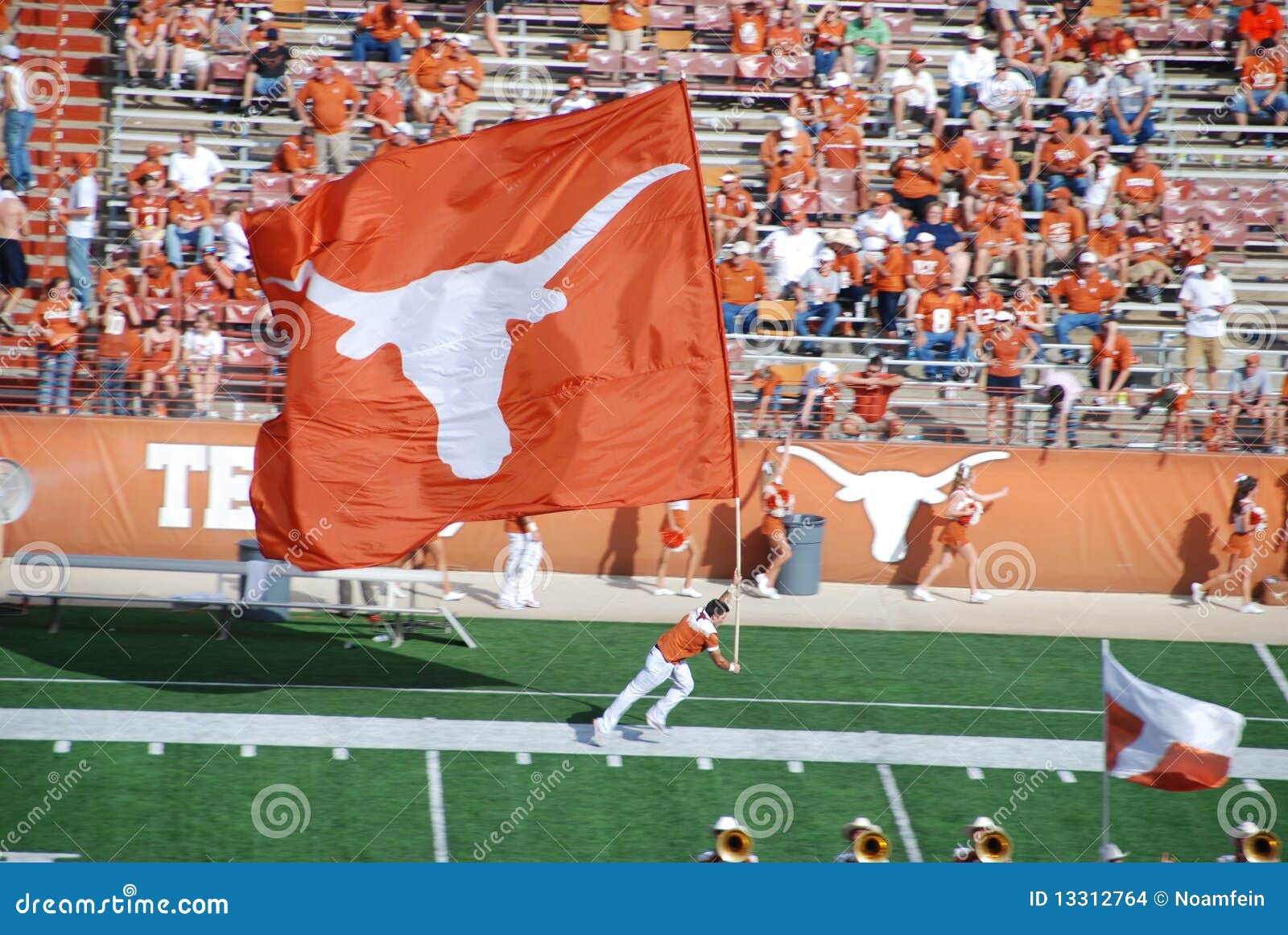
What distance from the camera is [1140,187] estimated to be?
19.8 m

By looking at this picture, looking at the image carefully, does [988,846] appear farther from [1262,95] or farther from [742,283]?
[1262,95]

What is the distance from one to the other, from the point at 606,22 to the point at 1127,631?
12.3 metres

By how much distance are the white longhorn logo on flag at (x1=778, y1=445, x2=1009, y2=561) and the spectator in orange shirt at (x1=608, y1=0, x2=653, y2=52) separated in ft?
26.4

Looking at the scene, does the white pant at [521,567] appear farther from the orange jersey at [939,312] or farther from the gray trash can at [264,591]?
the orange jersey at [939,312]

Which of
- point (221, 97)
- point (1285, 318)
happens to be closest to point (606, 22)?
point (221, 97)

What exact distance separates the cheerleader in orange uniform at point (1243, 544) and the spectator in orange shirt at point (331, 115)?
1198 cm

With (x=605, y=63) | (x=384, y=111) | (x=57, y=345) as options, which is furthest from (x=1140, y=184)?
(x=57, y=345)

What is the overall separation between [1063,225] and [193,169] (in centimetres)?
1132

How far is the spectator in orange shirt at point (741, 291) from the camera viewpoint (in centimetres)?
1822

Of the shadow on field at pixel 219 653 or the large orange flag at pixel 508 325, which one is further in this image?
the shadow on field at pixel 219 653

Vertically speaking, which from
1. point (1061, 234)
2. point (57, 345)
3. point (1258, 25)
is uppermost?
point (1258, 25)

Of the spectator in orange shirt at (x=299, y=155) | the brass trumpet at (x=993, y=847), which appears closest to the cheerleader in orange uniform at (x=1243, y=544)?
the brass trumpet at (x=993, y=847)

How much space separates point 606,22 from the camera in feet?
74.2

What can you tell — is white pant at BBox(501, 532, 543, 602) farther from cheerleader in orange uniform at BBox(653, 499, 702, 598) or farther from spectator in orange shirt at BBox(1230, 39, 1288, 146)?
spectator in orange shirt at BBox(1230, 39, 1288, 146)
